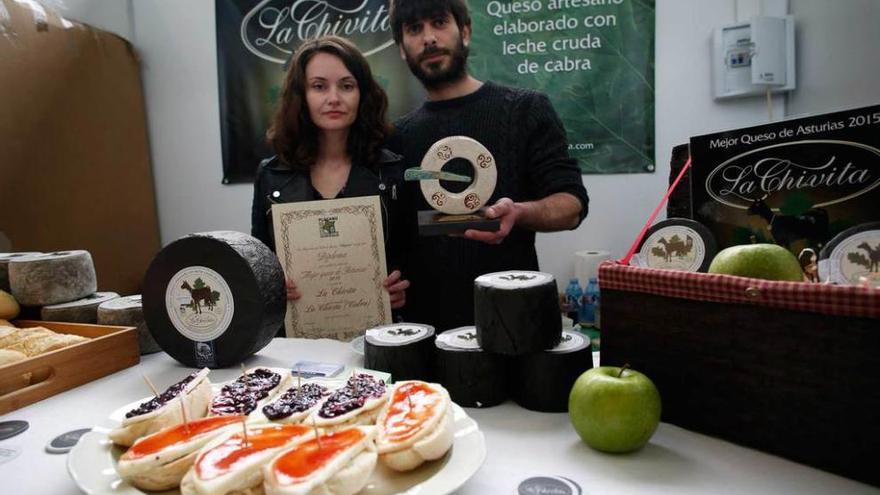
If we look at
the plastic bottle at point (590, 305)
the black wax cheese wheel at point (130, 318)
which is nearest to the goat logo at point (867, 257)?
the black wax cheese wheel at point (130, 318)

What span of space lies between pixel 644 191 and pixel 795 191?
6.51 ft

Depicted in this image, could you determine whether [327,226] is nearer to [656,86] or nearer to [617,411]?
[617,411]

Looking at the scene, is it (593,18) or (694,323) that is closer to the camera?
(694,323)

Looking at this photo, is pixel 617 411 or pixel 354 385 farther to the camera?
pixel 354 385

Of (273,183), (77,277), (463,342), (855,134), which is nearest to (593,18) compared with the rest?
(273,183)

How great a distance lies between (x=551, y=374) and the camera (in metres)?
0.98

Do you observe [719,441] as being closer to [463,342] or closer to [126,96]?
[463,342]

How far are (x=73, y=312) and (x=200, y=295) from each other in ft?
1.43

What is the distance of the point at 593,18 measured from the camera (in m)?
2.86

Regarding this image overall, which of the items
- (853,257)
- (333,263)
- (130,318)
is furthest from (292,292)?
(853,257)

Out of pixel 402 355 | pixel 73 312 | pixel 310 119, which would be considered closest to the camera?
pixel 402 355

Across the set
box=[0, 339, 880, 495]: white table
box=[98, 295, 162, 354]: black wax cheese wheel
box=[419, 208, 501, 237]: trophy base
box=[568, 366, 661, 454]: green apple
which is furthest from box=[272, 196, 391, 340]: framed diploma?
box=[568, 366, 661, 454]: green apple

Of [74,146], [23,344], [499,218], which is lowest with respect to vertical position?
[23,344]

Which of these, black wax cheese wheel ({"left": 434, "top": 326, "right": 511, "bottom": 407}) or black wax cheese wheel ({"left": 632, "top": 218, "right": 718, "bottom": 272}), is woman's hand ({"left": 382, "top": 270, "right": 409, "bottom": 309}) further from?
black wax cheese wheel ({"left": 632, "top": 218, "right": 718, "bottom": 272})
